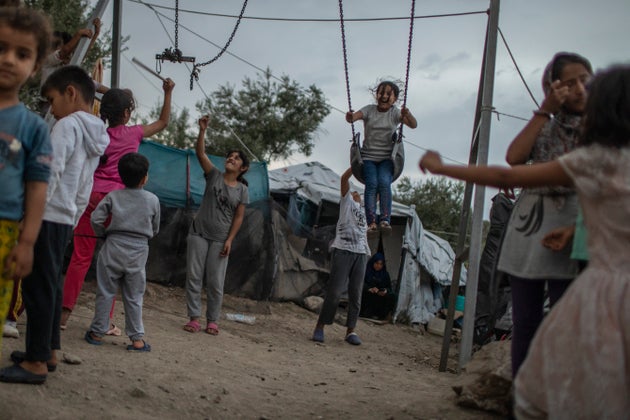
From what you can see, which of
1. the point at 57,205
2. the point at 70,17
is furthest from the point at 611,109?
the point at 70,17

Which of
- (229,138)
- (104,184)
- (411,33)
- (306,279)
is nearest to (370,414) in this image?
(104,184)

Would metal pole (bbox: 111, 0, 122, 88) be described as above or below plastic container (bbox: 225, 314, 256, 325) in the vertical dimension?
above

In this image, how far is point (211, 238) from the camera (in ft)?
20.2

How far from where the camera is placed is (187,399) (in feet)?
11.5

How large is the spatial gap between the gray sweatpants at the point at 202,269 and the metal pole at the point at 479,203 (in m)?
2.34

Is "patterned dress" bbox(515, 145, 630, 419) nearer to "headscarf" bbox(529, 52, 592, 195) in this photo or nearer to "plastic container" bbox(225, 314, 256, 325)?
"headscarf" bbox(529, 52, 592, 195)

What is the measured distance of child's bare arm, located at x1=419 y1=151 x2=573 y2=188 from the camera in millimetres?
2223

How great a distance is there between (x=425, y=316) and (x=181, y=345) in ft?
28.2

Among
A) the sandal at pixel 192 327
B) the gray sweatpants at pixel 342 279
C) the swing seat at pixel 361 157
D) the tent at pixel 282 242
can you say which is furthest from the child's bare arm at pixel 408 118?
the tent at pixel 282 242

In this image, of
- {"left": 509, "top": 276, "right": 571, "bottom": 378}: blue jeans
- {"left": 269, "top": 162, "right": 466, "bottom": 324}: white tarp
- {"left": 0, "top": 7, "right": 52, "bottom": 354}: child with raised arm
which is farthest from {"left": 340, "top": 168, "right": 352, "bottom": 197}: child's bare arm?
{"left": 269, "top": 162, "right": 466, "bottom": 324}: white tarp

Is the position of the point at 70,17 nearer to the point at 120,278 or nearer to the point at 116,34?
the point at 116,34

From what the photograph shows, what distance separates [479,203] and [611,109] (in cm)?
333

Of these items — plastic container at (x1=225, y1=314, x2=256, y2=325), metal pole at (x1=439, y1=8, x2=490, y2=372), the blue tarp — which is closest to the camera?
metal pole at (x1=439, y1=8, x2=490, y2=372)

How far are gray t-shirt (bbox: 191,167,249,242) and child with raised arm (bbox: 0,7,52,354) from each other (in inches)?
144
